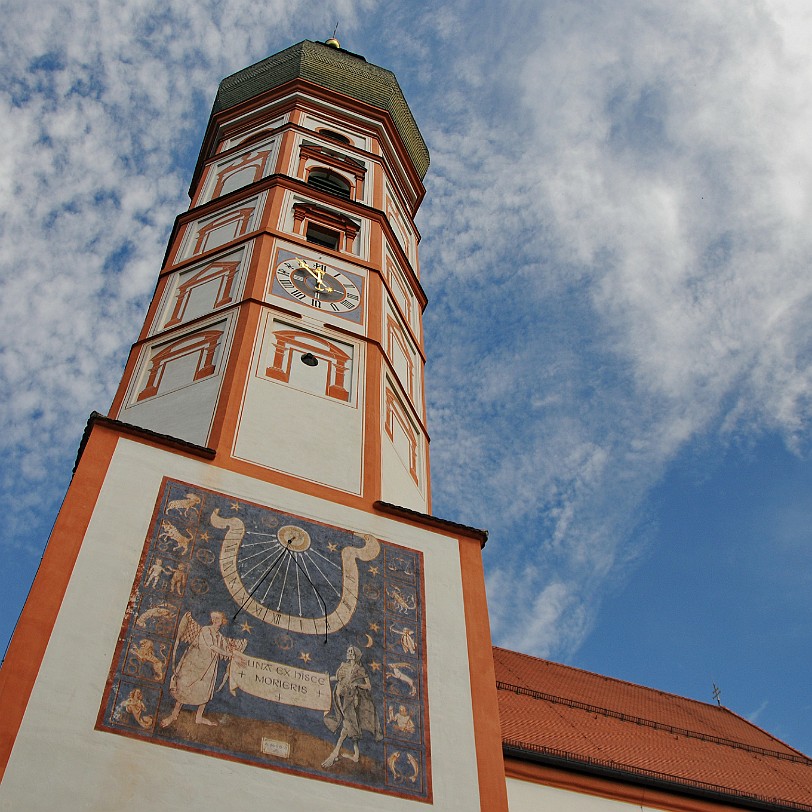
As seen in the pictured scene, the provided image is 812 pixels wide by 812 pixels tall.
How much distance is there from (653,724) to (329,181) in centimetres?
980

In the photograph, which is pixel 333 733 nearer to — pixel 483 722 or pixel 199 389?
pixel 483 722

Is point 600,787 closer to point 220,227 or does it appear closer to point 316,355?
point 316,355

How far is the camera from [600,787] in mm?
11266

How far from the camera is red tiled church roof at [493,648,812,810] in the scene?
39.0 ft

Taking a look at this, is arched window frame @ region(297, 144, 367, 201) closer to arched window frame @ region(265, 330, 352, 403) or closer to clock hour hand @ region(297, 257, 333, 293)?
clock hour hand @ region(297, 257, 333, 293)

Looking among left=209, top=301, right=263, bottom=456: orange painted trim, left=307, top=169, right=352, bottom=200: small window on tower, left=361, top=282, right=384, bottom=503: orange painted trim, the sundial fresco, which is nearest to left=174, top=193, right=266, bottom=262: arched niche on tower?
left=307, top=169, right=352, bottom=200: small window on tower

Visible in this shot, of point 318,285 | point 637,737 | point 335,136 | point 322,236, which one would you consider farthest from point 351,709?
point 335,136

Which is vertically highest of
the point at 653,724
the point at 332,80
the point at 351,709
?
the point at 332,80

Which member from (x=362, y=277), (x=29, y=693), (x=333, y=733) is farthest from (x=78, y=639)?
(x=362, y=277)

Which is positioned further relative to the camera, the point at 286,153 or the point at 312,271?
the point at 286,153

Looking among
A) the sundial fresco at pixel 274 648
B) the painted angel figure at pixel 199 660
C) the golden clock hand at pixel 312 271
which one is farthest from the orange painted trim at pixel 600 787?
the golden clock hand at pixel 312 271

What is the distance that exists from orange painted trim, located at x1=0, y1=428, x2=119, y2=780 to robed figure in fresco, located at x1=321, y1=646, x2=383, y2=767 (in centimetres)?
218

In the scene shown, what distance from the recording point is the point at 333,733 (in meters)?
7.90

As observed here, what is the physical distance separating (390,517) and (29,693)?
4070 mm
